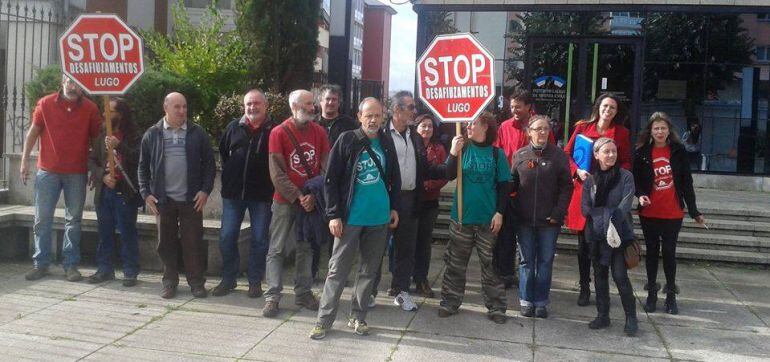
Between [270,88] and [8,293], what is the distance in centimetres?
490

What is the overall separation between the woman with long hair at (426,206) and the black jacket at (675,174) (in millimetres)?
1766

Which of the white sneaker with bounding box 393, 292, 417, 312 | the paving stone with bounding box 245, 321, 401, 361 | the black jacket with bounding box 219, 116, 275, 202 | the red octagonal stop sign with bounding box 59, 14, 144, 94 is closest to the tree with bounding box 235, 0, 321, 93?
the red octagonal stop sign with bounding box 59, 14, 144, 94

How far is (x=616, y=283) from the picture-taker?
6.48 m

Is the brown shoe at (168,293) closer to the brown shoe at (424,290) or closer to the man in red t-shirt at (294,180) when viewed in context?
the man in red t-shirt at (294,180)

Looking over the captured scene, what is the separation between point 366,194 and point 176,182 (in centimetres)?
205

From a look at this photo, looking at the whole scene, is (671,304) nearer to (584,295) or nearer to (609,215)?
(584,295)

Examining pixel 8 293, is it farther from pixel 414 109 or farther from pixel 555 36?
pixel 555 36

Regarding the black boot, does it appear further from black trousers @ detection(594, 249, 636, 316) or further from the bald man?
the bald man

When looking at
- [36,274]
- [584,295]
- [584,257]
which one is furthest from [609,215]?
[36,274]

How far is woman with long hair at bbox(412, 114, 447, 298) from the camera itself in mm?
7047

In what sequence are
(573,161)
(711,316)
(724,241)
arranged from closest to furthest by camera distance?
1. (711,316)
2. (573,161)
3. (724,241)

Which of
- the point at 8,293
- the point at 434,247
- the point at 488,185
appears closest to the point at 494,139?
the point at 488,185

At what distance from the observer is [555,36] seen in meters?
13.0

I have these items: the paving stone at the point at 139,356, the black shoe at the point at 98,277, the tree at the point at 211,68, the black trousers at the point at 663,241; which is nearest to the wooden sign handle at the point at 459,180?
the black trousers at the point at 663,241
